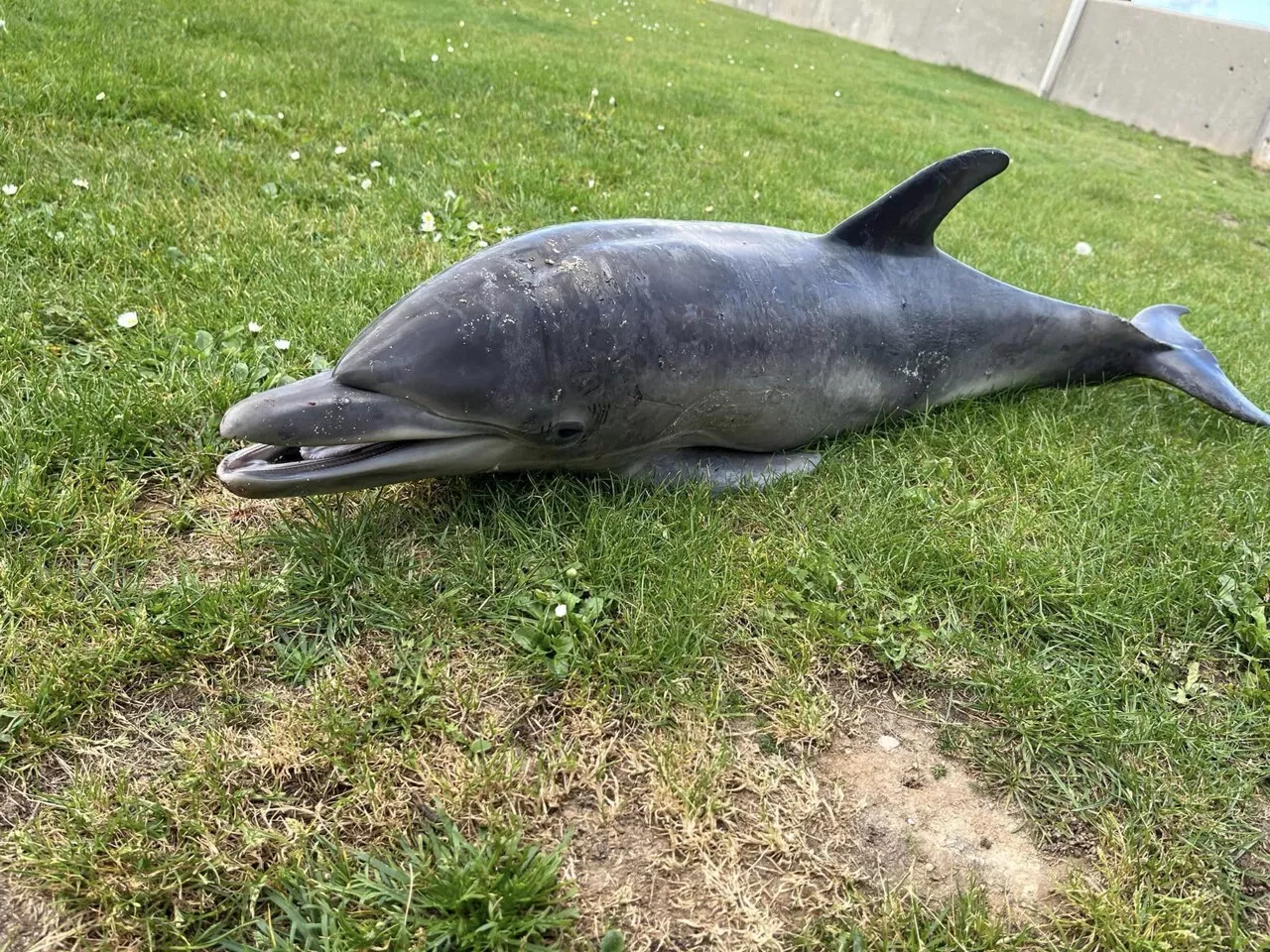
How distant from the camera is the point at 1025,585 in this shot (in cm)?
265

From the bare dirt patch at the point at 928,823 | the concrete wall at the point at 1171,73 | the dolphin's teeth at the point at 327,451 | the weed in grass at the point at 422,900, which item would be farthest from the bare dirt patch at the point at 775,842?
the concrete wall at the point at 1171,73

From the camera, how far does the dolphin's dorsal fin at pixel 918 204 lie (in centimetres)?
306

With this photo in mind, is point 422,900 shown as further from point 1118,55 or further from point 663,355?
point 1118,55

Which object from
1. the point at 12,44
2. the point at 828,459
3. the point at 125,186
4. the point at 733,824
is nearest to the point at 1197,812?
the point at 733,824

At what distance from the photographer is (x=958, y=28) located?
78.0 feet

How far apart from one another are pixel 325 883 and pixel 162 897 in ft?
1.02

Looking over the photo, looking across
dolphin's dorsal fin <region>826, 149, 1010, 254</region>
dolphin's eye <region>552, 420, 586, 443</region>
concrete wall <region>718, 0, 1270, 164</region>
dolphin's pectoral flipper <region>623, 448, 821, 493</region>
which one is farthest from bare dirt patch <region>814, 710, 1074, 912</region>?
concrete wall <region>718, 0, 1270, 164</region>

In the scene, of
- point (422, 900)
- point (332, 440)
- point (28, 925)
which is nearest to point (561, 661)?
point (422, 900)

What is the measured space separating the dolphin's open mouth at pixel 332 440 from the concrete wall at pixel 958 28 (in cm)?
2517

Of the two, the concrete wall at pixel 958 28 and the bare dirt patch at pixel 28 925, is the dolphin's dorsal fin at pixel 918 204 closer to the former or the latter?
the bare dirt patch at pixel 28 925

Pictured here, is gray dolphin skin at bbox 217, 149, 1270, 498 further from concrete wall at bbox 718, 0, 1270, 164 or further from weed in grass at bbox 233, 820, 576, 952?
concrete wall at bbox 718, 0, 1270, 164

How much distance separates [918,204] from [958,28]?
83.3ft

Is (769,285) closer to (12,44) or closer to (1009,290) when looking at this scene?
(1009,290)

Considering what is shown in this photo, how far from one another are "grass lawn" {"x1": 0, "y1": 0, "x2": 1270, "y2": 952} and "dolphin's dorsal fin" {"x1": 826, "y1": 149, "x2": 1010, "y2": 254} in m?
0.78
